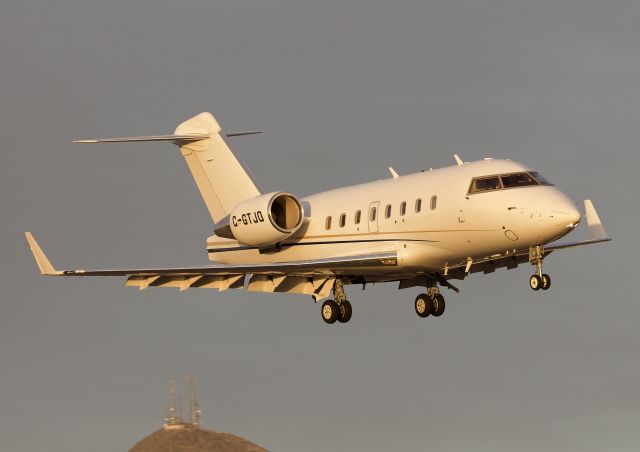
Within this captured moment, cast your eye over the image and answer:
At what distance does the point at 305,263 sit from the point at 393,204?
2970mm

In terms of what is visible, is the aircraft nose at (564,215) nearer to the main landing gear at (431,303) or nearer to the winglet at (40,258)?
the main landing gear at (431,303)

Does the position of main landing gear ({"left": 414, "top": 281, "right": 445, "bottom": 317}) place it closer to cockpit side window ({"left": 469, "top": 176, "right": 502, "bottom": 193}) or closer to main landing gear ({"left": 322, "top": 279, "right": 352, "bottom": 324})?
main landing gear ({"left": 322, "top": 279, "right": 352, "bottom": 324})

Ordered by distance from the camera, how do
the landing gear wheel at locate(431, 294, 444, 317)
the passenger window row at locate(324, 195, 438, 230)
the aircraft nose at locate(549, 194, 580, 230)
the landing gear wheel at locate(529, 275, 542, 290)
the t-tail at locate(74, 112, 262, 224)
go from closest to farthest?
1. the aircraft nose at locate(549, 194, 580, 230)
2. the landing gear wheel at locate(529, 275, 542, 290)
3. the passenger window row at locate(324, 195, 438, 230)
4. the landing gear wheel at locate(431, 294, 444, 317)
5. the t-tail at locate(74, 112, 262, 224)

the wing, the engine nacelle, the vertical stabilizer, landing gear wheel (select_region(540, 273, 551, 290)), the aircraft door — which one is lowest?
landing gear wheel (select_region(540, 273, 551, 290))

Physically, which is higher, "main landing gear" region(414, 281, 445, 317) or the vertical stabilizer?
the vertical stabilizer

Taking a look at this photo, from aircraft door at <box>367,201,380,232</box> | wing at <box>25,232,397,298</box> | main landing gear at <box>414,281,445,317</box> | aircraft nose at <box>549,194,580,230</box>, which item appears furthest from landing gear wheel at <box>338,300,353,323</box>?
aircraft nose at <box>549,194,580,230</box>

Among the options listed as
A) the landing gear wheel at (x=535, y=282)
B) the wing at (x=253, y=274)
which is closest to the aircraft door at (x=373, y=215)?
the wing at (x=253, y=274)

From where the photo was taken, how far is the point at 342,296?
39.8 meters

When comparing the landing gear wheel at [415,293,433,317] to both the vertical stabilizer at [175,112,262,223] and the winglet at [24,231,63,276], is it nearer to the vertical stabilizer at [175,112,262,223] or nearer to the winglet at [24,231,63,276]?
the vertical stabilizer at [175,112,262,223]

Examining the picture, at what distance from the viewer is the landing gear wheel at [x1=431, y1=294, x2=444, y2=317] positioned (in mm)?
39438

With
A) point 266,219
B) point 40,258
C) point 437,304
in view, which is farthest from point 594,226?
point 40,258

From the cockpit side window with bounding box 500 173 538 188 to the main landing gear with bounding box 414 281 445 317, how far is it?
5584 mm

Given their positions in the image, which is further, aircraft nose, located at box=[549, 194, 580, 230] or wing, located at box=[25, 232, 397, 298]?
wing, located at box=[25, 232, 397, 298]

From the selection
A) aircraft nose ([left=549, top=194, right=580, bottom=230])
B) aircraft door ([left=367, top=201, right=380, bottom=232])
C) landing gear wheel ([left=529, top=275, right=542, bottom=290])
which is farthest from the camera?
aircraft door ([left=367, top=201, right=380, bottom=232])
